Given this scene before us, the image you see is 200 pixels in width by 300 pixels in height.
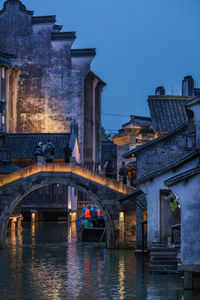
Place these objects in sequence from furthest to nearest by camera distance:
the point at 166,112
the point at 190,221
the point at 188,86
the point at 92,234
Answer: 1. the point at 188,86
2. the point at 92,234
3. the point at 166,112
4. the point at 190,221

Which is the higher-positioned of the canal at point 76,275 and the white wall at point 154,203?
the white wall at point 154,203

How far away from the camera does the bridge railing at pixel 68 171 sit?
1774 inches

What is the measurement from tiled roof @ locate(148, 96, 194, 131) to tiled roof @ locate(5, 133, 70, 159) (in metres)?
20.2

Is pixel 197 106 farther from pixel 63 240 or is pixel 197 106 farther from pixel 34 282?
pixel 63 240

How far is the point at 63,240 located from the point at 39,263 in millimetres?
14152

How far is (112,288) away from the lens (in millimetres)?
28875

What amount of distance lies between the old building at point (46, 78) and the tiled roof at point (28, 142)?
5.88 metres

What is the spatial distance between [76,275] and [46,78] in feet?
152

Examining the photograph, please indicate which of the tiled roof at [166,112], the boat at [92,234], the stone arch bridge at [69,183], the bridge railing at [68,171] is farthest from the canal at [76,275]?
the tiled roof at [166,112]

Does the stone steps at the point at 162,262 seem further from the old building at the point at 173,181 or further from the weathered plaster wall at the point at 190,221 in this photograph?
the weathered plaster wall at the point at 190,221

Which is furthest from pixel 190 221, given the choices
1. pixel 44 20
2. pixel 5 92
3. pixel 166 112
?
pixel 44 20

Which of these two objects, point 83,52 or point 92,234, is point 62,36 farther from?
point 92,234

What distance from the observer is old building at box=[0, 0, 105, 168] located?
75.6 meters

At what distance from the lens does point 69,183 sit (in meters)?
45.7
